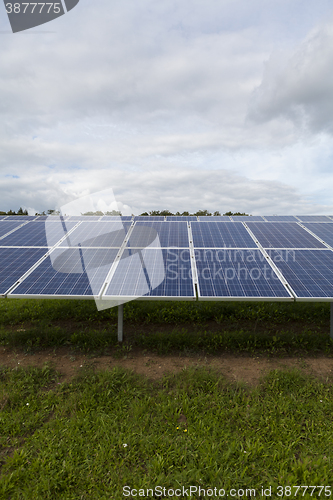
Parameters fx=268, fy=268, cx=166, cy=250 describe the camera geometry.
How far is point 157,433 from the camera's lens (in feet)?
16.8

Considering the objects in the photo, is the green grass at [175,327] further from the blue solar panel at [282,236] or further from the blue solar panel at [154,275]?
the blue solar panel at [282,236]

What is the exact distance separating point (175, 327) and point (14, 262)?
5.88 meters

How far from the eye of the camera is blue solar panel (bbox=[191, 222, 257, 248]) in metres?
9.72

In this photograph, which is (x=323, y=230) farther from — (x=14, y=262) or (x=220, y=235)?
(x=14, y=262)

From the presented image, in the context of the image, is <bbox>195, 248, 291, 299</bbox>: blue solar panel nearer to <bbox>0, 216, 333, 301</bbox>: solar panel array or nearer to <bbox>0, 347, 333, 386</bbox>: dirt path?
<bbox>0, 216, 333, 301</bbox>: solar panel array

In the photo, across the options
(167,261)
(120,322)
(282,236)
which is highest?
(282,236)

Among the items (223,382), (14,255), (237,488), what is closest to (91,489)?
(237,488)

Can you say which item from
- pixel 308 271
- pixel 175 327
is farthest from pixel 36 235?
pixel 308 271

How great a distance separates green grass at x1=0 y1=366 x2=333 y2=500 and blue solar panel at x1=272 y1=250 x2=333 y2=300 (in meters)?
2.26

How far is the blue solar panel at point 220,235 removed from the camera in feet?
31.9

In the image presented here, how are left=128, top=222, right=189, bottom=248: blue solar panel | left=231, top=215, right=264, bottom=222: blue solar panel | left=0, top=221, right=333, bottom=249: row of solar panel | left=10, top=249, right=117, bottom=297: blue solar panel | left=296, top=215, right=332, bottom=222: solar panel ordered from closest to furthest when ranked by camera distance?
left=10, top=249, right=117, bottom=297: blue solar panel
left=128, top=222, right=189, bottom=248: blue solar panel
left=0, top=221, right=333, bottom=249: row of solar panel
left=296, top=215, right=332, bottom=222: solar panel
left=231, top=215, right=264, bottom=222: blue solar panel

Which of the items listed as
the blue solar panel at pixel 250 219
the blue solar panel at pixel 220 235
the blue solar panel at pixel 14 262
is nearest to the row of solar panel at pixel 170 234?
the blue solar panel at pixel 220 235

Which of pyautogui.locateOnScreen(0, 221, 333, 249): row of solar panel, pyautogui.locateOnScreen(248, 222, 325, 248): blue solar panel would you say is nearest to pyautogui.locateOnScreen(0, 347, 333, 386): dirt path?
pyautogui.locateOnScreen(0, 221, 333, 249): row of solar panel

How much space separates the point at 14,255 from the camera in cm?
923
